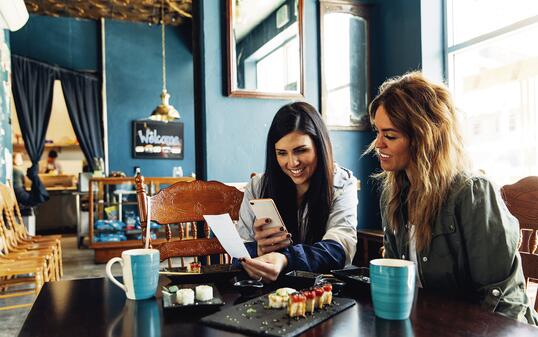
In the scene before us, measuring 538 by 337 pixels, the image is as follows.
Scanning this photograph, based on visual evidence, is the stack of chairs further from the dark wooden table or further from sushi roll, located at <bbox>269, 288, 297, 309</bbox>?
sushi roll, located at <bbox>269, 288, 297, 309</bbox>

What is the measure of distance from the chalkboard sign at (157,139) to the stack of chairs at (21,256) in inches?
147

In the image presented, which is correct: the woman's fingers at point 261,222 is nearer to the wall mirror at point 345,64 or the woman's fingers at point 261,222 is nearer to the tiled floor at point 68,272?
the tiled floor at point 68,272

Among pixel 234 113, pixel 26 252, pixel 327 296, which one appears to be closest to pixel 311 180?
pixel 327 296

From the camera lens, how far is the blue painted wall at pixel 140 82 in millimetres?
7875

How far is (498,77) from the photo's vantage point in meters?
3.04

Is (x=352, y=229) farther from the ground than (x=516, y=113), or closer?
closer

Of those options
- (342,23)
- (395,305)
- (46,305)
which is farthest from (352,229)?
(342,23)

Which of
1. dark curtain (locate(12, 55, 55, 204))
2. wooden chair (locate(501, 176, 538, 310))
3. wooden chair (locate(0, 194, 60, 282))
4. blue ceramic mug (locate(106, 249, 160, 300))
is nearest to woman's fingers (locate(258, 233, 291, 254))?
blue ceramic mug (locate(106, 249, 160, 300))

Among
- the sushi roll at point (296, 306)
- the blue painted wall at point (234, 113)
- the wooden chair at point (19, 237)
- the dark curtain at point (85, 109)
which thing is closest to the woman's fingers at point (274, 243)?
the sushi roll at point (296, 306)

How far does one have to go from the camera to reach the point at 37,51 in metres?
7.44

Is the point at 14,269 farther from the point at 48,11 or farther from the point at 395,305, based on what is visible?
the point at 48,11

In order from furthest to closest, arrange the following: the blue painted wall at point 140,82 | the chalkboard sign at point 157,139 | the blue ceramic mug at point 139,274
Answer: the chalkboard sign at point 157,139
the blue painted wall at point 140,82
the blue ceramic mug at point 139,274

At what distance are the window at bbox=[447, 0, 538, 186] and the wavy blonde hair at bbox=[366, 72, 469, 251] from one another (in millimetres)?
1785

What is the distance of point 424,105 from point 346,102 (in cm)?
234
